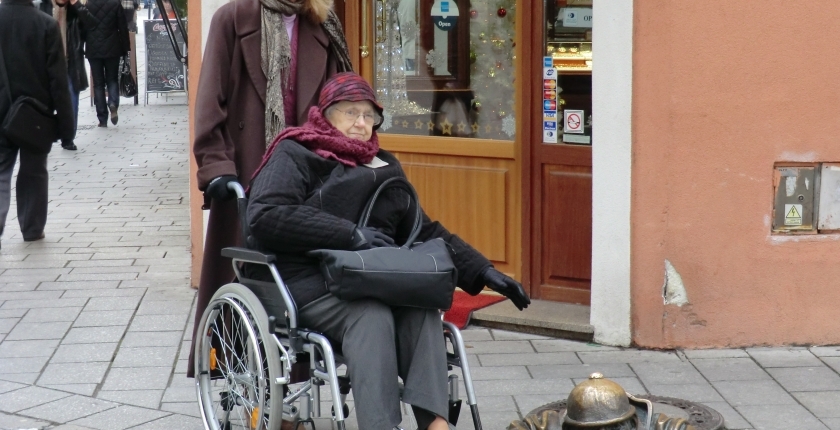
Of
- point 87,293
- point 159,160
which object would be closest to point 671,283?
point 87,293

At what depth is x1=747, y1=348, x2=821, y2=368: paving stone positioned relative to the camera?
5.33 meters

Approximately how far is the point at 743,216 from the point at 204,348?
267cm

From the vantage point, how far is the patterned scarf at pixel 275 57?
4.43 m

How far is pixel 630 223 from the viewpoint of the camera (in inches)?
215

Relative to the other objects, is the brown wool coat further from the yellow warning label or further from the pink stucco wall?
the yellow warning label

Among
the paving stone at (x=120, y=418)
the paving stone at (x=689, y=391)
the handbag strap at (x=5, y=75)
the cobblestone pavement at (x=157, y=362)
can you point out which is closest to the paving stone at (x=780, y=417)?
the cobblestone pavement at (x=157, y=362)

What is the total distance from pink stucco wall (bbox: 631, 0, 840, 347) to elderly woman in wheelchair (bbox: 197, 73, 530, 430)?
1.76 metres

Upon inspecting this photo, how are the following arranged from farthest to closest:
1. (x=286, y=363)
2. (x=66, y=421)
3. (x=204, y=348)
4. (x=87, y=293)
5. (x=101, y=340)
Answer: (x=87, y=293), (x=101, y=340), (x=66, y=421), (x=204, y=348), (x=286, y=363)

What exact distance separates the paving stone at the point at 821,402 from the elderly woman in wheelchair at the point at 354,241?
1.61 m

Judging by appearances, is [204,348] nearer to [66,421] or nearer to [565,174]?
[66,421]

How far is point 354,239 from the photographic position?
375 cm

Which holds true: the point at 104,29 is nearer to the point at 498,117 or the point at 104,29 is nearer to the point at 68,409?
the point at 498,117

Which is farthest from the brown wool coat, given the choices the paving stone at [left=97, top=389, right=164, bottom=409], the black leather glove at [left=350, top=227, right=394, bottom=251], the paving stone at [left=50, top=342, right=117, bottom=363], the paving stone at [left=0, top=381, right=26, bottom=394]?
the paving stone at [left=50, top=342, right=117, bottom=363]

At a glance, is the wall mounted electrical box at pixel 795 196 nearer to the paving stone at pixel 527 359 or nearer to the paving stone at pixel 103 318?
the paving stone at pixel 527 359
